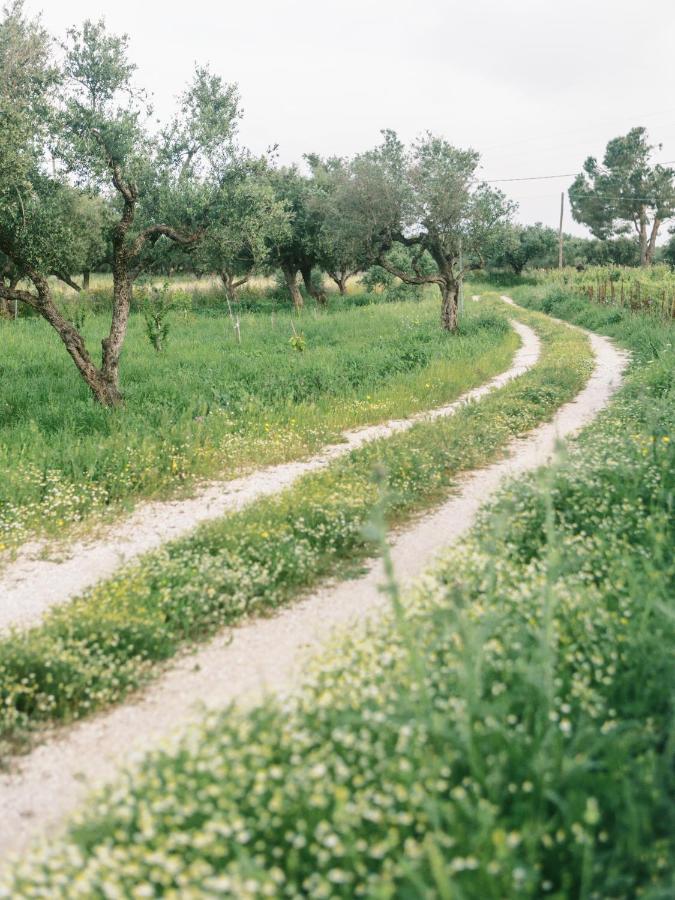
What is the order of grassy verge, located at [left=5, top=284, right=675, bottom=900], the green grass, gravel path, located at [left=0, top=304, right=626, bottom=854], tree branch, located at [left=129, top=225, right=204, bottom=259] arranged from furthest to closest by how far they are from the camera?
tree branch, located at [left=129, top=225, right=204, bottom=259]
the green grass
gravel path, located at [left=0, top=304, right=626, bottom=854]
grassy verge, located at [left=5, top=284, right=675, bottom=900]

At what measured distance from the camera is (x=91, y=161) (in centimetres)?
1401

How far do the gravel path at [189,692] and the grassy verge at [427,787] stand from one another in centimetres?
42

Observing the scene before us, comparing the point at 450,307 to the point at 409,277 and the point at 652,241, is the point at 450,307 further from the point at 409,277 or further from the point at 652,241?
the point at 652,241

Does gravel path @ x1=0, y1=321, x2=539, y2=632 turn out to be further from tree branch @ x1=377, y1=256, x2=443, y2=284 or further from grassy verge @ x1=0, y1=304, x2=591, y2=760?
tree branch @ x1=377, y1=256, x2=443, y2=284

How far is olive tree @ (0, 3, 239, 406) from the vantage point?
13.1m

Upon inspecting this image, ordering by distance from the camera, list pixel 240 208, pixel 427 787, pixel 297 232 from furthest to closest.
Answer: pixel 297 232 → pixel 240 208 → pixel 427 787

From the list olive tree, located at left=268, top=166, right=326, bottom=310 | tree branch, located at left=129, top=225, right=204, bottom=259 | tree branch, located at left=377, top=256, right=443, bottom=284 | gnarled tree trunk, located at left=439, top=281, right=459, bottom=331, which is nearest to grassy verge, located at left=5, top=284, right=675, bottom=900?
tree branch, located at left=129, top=225, right=204, bottom=259

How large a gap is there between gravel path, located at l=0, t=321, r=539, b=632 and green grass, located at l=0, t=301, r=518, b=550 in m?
0.48

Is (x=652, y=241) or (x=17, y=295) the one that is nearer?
(x=17, y=295)

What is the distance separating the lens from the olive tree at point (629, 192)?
76.2 metres

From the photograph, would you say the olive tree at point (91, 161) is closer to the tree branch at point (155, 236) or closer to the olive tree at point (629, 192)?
the tree branch at point (155, 236)

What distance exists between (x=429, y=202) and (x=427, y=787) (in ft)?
88.8

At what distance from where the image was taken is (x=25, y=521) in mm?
9070

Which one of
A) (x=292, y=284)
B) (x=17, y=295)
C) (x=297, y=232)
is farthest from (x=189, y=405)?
(x=292, y=284)
